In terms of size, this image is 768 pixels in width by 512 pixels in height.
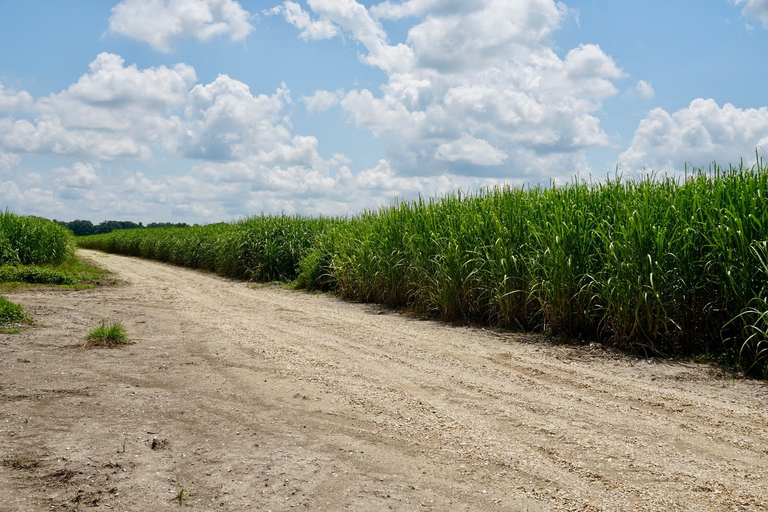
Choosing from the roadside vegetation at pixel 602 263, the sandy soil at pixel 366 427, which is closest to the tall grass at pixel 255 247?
the roadside vegetation at pixel 602 263

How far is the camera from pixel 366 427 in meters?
3.97

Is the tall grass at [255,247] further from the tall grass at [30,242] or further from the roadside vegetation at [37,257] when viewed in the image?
the tall grass at [30,242]

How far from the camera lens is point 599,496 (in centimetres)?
302

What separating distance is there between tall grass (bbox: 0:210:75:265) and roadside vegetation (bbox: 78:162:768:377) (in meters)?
10.2

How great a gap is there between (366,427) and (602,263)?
4.09 m

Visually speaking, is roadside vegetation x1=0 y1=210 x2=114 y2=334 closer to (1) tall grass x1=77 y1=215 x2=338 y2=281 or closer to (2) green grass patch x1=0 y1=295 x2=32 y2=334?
(1) tall grass x1=77 y1=215 x2=338 y2=281

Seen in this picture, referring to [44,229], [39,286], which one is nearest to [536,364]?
[39,286]

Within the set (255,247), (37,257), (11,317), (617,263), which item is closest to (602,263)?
(617,263)

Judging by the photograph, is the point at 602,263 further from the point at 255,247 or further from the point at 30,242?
the point at 30,242

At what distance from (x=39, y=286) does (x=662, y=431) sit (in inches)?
473

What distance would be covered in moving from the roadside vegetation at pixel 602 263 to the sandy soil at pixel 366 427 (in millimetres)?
503

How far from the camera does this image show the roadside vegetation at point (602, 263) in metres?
5.73

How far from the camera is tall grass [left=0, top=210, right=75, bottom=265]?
15.2m

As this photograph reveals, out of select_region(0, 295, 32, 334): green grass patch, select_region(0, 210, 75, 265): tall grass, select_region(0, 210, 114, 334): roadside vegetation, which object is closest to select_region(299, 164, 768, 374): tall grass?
select_region(0, 295, 32, 334): green grass patch
